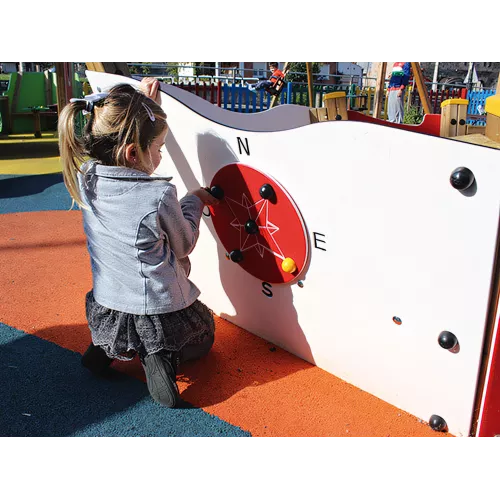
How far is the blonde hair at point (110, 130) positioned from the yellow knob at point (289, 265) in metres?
0.57

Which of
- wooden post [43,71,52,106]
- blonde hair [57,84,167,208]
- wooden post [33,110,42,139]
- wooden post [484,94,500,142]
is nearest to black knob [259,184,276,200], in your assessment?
blonde hair [57,84,167,208]

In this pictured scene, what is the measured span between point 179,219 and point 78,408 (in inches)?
25.0

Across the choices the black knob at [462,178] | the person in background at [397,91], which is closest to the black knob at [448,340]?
the black knob at [462,178]

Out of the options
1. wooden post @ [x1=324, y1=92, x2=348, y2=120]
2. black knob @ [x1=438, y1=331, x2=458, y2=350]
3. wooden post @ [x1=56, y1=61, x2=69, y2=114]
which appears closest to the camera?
black knob @ [x1=438, y1=331, x2=458, y2=350]

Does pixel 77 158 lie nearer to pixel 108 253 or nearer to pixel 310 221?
pixel 108 253

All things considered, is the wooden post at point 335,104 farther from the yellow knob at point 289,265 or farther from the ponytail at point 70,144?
the ponytail at point 70,144

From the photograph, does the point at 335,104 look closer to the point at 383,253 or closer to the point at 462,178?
the point at 383,253

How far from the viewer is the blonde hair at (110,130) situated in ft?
5.04

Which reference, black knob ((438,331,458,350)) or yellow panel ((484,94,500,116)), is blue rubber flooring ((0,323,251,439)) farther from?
yellow panel ((484,94,500,116))

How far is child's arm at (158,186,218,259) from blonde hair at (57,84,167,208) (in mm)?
164

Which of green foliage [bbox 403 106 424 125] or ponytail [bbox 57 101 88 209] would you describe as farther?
green foliage [bbox 403 106 424 125]

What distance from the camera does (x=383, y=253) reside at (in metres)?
1.47

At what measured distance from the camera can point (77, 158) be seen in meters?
1.61

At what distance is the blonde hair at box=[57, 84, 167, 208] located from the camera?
1.54 m
